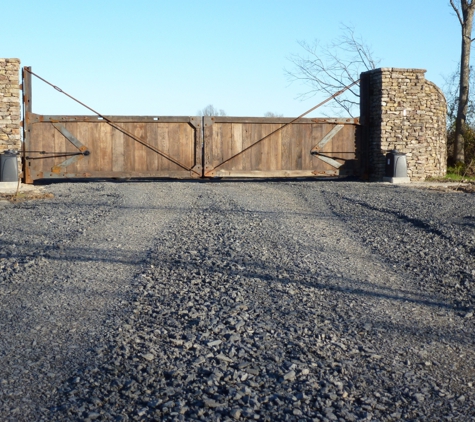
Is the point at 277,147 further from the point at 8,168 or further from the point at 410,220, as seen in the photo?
the point at 410,220

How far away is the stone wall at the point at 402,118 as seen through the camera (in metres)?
16.7

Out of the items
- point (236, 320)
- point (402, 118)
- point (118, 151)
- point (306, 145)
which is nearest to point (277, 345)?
point (236, 320)

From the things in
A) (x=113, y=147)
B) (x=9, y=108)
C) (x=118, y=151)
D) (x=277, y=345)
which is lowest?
(x=277, y=345)

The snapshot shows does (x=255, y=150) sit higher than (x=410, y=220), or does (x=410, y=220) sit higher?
(x=255, y=150)

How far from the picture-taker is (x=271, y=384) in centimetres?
312

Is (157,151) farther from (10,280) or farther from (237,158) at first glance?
(10,280)

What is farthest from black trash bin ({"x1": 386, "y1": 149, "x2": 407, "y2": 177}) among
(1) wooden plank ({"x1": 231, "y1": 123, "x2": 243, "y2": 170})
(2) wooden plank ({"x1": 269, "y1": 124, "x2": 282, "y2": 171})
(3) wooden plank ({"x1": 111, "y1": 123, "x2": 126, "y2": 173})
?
(3) wooden plank ({"x1": 111, "y1": 123, "x2": 126, "y2": 173})

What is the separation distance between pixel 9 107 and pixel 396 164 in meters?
10.3

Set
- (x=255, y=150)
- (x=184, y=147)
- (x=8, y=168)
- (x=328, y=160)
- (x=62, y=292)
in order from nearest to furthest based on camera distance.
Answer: (x=62, y=292)
(x=8, y=168)
(x=184, y=147)
(x=255, y=150)
(x=328, y=160)

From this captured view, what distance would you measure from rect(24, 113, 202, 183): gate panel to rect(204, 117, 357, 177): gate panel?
1.81ft

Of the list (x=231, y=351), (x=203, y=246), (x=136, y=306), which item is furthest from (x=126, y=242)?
(x=231, y=351)

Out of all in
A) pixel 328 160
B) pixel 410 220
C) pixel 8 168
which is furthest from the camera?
pixel 328 160

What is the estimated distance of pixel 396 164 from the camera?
16.1 meters

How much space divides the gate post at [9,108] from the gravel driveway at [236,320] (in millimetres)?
7397
